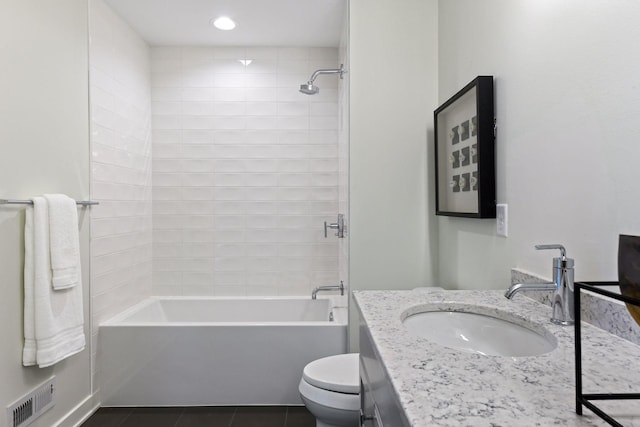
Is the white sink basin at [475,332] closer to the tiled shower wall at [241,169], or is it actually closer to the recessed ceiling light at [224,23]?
the tiled shower wall at [241,169]

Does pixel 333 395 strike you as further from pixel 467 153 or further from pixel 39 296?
pixel 39 296

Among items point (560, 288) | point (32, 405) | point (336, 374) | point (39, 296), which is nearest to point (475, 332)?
point (560, 288)

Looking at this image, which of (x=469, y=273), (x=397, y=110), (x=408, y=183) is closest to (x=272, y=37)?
(x=397, y=110)

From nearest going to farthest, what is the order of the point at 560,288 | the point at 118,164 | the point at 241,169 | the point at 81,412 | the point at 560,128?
1. the point at 560,288
2. the point at 560,128
3. the point at 81,412
4. the point at 118,164
5. the point at 241,169

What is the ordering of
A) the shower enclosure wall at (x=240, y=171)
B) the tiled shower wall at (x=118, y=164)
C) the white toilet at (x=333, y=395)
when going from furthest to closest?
1. the shower enclosure wall at (x=240, y=171)
2. the tiled shower wall at (x=118, y=164)
3. the white toilet at (x=333, y=395)

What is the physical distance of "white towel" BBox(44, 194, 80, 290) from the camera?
1792 millimetres

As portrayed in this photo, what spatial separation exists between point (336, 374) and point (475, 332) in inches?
29.9

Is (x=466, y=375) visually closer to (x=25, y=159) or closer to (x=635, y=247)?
(x=635, y=247)

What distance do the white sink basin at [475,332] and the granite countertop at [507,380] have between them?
80mm

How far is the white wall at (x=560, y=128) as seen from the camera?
874 millimetres

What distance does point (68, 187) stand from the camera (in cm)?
205

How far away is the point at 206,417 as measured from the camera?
216cm

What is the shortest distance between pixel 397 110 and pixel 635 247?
1.76 m

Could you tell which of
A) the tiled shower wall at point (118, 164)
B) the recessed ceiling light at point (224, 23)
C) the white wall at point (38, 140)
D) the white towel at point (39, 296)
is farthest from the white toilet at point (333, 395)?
the recessed ceiling light at point (224, 23)
